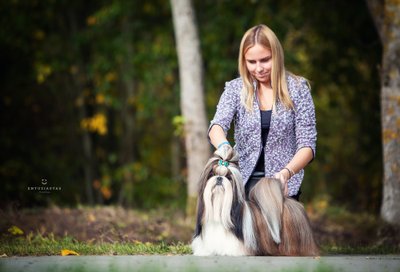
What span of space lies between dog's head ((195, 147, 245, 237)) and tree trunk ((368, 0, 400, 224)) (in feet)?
13.8

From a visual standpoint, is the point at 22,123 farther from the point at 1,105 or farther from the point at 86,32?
the point at 86,32

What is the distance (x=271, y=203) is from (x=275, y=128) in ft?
2.85

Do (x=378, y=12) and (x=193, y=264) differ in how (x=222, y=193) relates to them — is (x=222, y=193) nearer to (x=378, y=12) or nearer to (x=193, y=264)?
(x=193, y=264)

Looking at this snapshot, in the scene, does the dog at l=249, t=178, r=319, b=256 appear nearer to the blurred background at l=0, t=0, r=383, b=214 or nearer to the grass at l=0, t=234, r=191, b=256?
the grass at l=0, t=234, r=191, b=256

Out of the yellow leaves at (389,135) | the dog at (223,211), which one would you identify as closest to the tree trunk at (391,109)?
the yellow leaves at (389,135)

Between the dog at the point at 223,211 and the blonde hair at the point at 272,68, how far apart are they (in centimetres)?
85

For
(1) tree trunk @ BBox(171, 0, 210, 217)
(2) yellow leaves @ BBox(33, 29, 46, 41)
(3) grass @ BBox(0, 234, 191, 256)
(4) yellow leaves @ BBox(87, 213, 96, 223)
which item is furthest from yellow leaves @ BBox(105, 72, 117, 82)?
(3) grass @ BBox(0, 234, 191, 256)

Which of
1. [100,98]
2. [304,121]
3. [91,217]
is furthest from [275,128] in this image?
[100,98]

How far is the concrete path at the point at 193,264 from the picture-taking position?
16.1 feet

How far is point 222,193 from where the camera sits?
Answer: 5.32 meters

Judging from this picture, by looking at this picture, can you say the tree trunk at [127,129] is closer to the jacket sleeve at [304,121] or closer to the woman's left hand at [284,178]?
the jacket sleeve at [304,121]

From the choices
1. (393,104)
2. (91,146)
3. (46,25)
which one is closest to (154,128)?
(91,146)

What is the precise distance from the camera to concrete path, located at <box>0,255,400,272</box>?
16.1 feet

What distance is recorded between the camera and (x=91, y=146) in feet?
61.4
